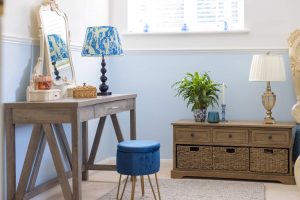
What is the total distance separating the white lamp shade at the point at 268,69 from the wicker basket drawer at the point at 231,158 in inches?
26.3

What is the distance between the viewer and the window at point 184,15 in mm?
4551

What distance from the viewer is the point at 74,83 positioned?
3.63 metres

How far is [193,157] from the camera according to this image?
13.2 ft

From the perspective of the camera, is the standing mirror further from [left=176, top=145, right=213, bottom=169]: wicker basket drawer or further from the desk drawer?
[left=176, top=145, right=213, bottom=169]: wicker basket drawer

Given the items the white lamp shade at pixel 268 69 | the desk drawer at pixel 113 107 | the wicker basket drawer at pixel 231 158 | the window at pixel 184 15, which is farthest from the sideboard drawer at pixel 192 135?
the window at pixel 184 15

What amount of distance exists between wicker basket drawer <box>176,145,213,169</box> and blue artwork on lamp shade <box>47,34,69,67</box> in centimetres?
137

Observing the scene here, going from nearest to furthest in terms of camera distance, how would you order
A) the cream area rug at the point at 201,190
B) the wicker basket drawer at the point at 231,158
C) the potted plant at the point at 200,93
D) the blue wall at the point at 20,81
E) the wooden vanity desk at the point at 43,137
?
the wooden vanity desk at the point at 43,137
the blue wall at the point at 20,81
the cream area rug at the point at 201,190
the wicker basket drawer at the point at 231,158
the potted plant at the point at 200,93

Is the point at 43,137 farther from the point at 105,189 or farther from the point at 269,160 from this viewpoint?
the point at 269,160

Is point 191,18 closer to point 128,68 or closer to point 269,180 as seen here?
point 128,68

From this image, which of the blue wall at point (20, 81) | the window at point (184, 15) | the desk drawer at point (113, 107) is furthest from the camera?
the window at point (184, 15)

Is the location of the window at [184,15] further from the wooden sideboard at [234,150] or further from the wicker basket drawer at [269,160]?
the wicker basket drawer at [269,160]

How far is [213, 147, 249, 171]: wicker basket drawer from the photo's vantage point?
3916 mm

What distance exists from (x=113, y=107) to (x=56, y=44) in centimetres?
67

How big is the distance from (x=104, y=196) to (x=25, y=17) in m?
1.49
